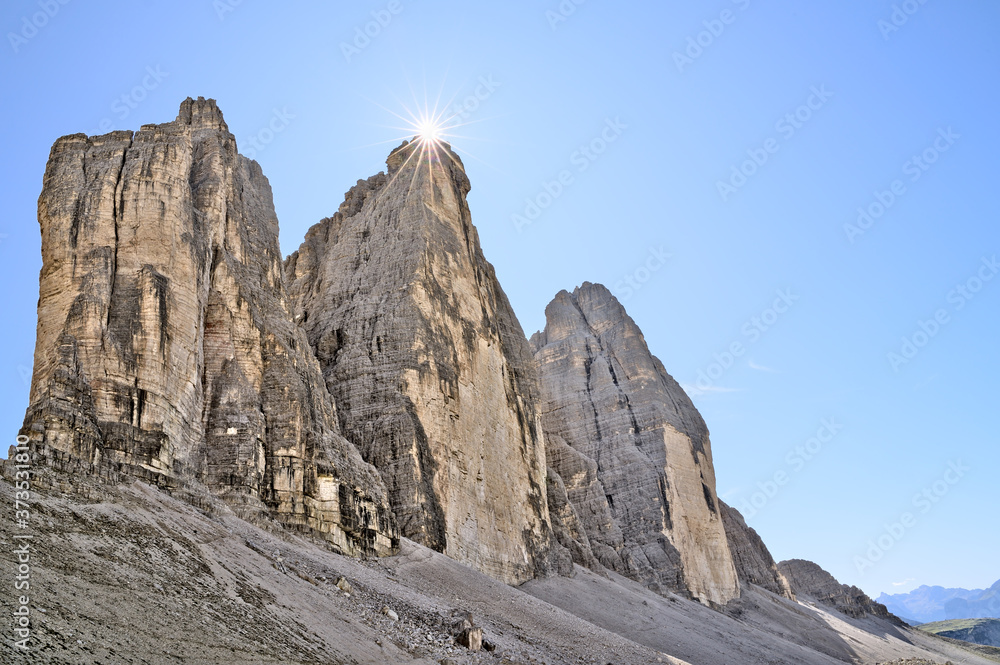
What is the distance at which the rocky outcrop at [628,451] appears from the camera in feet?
205

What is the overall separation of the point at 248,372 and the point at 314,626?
14.2 m

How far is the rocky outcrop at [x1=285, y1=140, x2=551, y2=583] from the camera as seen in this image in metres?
37.9

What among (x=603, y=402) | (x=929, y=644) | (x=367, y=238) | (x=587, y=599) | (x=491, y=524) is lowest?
(x=929, y=644)

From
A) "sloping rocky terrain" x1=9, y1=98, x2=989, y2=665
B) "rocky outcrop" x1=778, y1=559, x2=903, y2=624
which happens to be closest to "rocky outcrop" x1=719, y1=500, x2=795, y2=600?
"rocky outcrop" x1=778, y1=559, x2=903, y2=624

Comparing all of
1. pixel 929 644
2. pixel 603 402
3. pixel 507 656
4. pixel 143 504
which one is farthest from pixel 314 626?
pixel 929 644

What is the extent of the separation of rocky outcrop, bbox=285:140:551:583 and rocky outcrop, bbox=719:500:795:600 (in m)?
39.2

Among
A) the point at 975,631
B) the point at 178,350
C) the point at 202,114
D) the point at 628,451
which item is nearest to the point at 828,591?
the point at 628,451

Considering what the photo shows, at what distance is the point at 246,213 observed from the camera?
35.5 m

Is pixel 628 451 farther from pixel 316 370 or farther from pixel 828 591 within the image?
pixel 828 591

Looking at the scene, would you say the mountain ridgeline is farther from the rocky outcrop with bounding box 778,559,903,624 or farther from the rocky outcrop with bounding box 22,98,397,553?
the rocky outcrop with bounding box 778,559,903,624

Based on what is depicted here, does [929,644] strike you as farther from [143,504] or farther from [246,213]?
[143,504]

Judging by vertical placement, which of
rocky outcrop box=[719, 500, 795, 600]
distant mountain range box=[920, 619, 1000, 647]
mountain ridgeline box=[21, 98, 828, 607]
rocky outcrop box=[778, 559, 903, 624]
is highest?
mountain ridgeline box=[21, 98, 828, 607]

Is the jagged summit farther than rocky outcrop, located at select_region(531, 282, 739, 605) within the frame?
No

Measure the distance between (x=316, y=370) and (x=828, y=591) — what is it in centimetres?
8246
